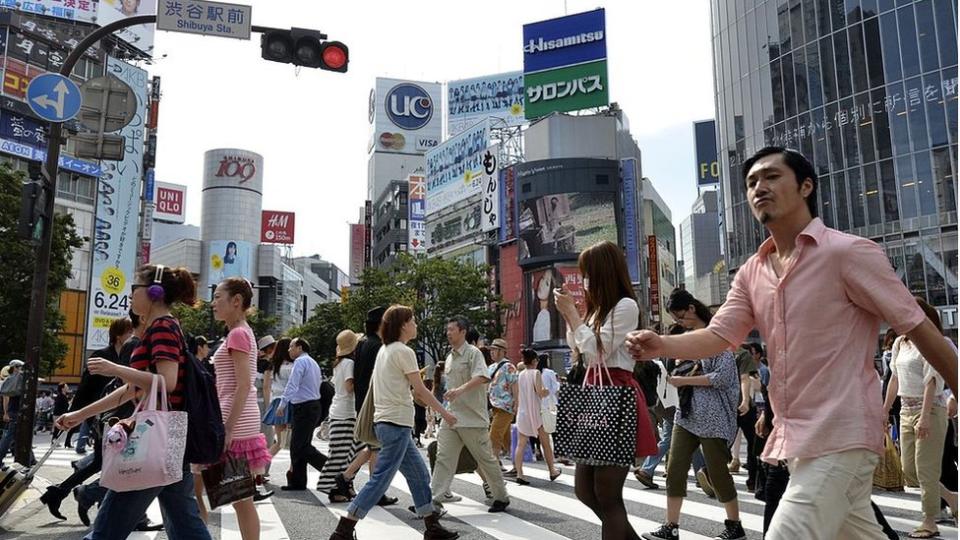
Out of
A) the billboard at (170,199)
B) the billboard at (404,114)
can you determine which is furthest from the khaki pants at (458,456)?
the billboard at (170,199)

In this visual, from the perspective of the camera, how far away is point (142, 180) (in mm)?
52906

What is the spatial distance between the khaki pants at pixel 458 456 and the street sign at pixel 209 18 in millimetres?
5034

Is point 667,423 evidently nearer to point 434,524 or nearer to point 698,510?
point 698,510

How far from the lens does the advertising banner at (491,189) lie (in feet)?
178

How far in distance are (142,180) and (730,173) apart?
127 ft

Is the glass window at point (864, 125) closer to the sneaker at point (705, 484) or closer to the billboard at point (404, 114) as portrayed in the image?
the sneaker at point (705, 484)

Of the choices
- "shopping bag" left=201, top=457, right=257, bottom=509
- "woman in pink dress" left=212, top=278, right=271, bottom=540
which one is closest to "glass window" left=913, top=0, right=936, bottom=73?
"woman in pink dress" left=212, top=278, right=271, bottom=540

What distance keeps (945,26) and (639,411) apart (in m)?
35.9

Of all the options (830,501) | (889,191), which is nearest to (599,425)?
(830,501)

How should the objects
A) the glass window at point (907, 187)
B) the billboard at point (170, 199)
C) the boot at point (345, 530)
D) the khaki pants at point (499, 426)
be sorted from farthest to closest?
the billboard at point (170, 199) < the glass window at point (907, 187) < the khaki pants at point (499, 426) < the boot at point (345, 530)

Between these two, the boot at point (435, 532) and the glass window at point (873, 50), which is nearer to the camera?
the boot at point (435, 532)

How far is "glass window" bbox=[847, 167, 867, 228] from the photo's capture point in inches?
1377

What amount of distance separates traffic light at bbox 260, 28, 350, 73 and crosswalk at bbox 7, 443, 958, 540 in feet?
15.5

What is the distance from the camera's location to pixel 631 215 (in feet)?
159
